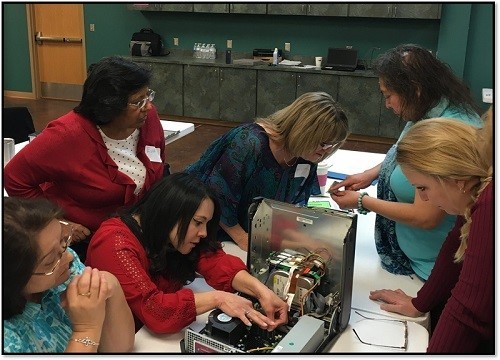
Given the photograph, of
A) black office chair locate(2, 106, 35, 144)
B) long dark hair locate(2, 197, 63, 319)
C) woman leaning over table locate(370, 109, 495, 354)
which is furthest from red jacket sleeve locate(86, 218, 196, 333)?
black office chair locate(2, 106, 35, 144)

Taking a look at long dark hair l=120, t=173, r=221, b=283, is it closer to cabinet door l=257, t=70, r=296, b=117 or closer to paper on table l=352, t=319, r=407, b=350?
paper on table l=352, t=319, r=407, b=350

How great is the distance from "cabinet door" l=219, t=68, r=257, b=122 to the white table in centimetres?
428

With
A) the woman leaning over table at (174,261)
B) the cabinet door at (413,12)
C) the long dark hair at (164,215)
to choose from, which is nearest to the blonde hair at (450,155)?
the woman leaning over table at (174,261)

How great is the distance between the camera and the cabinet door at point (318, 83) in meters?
5.86

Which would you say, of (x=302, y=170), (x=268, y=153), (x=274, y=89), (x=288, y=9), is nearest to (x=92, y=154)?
(x=268, y=153)

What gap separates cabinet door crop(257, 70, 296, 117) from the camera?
6055mm

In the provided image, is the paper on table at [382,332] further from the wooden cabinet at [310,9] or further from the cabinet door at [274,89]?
the wooden cabinet at [310,9]

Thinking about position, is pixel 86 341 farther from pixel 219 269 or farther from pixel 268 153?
pixel 268 153

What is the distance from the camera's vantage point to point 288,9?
20.2ft

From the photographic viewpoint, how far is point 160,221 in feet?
4.82

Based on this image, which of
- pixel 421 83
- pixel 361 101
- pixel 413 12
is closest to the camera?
pixel 421 83

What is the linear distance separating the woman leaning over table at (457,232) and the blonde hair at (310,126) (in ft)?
1.64

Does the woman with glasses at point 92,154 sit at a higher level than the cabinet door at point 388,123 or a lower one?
higher

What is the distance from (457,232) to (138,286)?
861 mm
